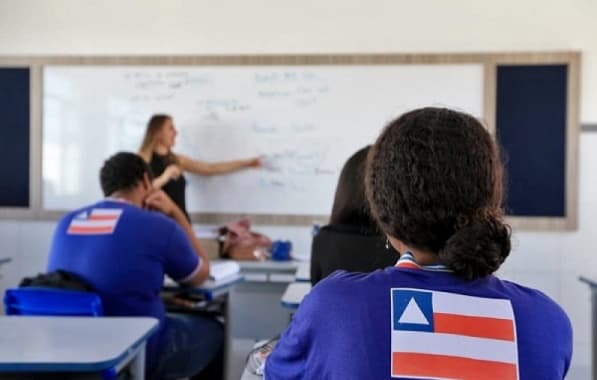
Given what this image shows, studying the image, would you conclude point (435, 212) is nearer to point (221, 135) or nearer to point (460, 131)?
point (460, 131)

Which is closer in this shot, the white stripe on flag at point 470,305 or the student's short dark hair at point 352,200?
the white stripe on flag at point 470,305

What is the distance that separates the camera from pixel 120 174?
2.25 metres

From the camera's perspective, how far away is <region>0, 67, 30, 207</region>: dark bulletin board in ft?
13.0

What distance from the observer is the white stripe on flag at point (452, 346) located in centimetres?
77

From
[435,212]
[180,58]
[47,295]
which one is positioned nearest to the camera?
[435,212]

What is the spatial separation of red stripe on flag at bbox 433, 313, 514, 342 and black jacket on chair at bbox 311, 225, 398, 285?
2.72 ft

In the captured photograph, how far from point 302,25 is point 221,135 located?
3.11 feet

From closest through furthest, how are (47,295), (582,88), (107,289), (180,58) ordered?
(47,295)
(107,289)
(582,88)
(180,58)

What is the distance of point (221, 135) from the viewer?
150 inches

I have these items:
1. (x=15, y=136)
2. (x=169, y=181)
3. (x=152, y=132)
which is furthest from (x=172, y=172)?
(x=15, y=136)

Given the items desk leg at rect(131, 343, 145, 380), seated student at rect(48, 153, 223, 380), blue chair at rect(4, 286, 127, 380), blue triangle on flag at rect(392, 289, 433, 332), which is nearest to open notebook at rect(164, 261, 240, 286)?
seated student at rect(48, 153, 223, 380)

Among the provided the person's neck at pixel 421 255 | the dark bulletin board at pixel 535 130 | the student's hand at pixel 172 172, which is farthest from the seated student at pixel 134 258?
the dark bulletin board at pixel 535 130

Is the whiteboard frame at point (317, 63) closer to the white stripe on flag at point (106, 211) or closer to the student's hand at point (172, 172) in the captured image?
the student's hand at point (172, 172)

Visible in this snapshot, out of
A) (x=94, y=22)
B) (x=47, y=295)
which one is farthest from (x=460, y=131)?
(x=94, y=22)
